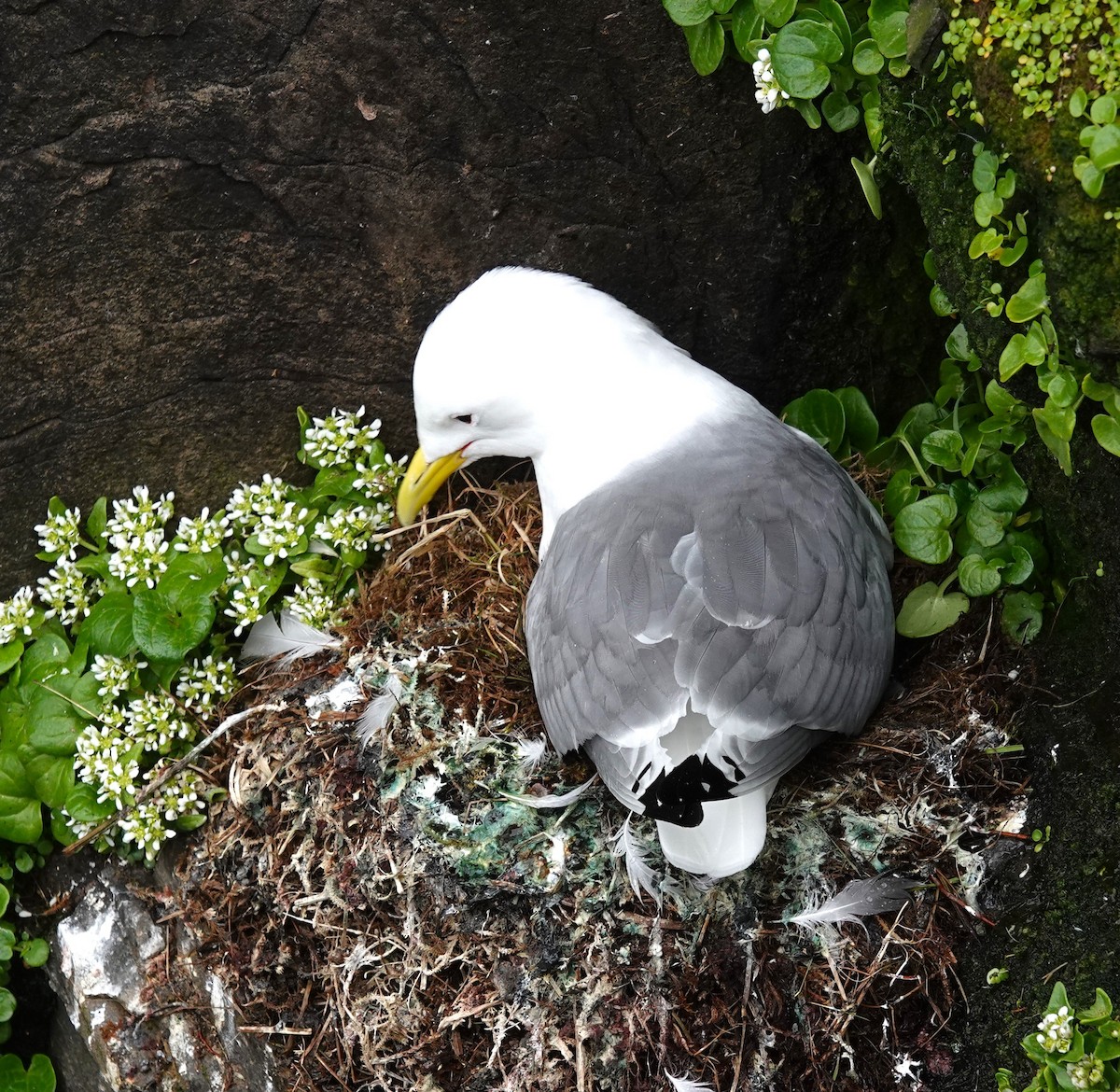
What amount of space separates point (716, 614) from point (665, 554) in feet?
0.49

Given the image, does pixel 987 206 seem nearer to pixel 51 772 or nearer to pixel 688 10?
pixel 688 10

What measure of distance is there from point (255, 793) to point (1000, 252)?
170 centimetres

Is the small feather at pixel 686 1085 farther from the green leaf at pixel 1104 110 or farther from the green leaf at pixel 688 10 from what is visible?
the green leaf at pixel 688 10

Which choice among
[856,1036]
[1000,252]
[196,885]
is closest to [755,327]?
[1000,252]

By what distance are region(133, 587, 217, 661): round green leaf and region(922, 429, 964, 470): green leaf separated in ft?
4.78

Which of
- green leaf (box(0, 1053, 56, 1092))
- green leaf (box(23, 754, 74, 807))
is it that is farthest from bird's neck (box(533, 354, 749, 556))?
green leaf (box(0, 1053, 56, 1092))

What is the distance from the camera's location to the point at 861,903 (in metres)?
2.17

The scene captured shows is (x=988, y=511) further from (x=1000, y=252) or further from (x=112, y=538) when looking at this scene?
(x=112, y=538)

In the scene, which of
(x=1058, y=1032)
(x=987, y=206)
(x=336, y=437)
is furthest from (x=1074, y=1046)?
(x=336, y=437)

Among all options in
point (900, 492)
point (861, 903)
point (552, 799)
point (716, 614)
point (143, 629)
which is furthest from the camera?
point (143, 629)

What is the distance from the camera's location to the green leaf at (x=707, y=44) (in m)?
2.29

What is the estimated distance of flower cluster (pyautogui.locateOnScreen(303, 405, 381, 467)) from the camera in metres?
2.67

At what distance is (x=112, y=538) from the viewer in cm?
264

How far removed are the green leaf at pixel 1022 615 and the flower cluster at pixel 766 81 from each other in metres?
0.99
